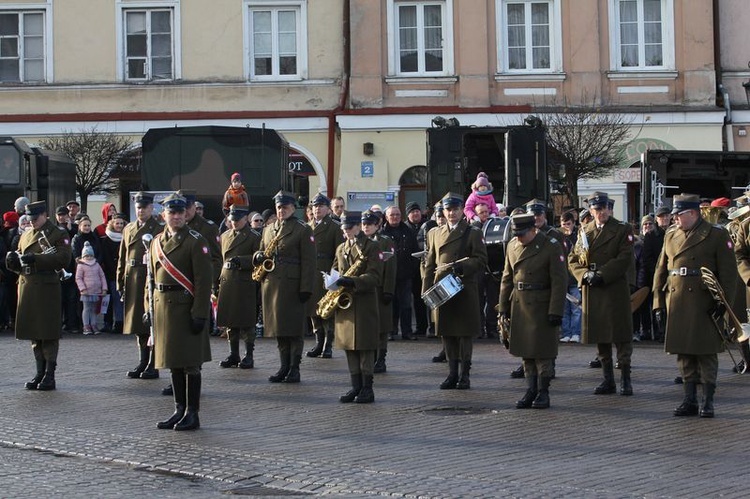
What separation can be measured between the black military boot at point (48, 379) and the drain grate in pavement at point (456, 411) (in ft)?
13.7

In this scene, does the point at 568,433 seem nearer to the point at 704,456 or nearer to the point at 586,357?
the point at 704,456

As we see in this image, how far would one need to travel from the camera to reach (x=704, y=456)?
10438 millimetres

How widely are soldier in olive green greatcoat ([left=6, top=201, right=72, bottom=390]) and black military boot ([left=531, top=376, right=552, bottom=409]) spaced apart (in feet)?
16.7

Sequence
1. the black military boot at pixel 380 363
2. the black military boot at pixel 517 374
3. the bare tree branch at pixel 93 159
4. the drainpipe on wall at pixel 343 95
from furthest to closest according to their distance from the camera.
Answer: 1. the drainpipe on wall at pixel 343 95
2. the bare tree branch at pixel 93 159
3. the black military boot at pixel 380 363
4. the black military boot at pixel 517 374

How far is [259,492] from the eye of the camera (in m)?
9.41

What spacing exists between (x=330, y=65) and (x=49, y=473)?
24.0 m

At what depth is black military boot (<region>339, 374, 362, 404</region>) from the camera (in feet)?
44.6

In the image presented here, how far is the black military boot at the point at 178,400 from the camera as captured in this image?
12.0 metres

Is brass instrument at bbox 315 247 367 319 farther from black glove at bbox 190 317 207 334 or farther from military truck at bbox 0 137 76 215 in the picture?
military truck at bbox 0 137 76 215

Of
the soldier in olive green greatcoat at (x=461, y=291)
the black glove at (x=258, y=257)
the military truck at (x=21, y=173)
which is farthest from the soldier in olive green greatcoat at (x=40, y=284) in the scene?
the military truck at (x=21, y=173)

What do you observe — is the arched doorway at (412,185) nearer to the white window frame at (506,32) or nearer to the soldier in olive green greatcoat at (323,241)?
the white window frame at (506,32)

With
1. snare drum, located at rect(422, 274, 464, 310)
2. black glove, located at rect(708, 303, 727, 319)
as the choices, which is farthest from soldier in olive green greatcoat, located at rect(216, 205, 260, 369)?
black glove, located at rect(708, 303, 727, 319)

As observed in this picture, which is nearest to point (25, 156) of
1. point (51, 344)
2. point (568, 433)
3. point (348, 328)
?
point (51, 344)

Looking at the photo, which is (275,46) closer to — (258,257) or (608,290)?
(258,257)
